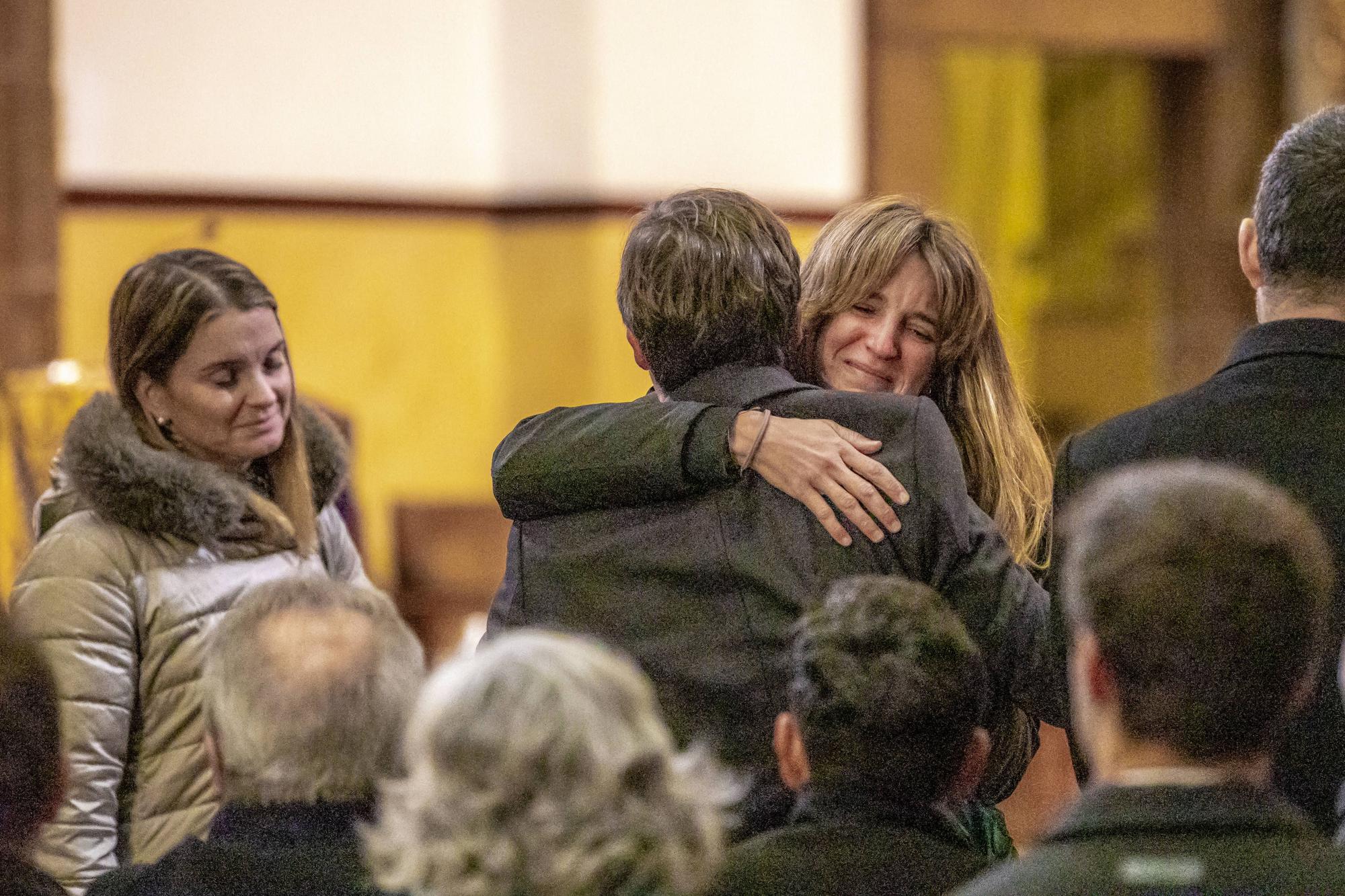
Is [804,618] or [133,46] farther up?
[133,46]

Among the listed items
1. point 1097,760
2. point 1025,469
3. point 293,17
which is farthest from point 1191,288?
point 1097,760

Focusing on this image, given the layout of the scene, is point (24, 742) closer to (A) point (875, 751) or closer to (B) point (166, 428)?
(A) point (875, 751)

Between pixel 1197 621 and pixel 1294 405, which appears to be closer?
pixel 1197 621

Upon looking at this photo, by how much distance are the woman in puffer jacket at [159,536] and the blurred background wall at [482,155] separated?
3182mm

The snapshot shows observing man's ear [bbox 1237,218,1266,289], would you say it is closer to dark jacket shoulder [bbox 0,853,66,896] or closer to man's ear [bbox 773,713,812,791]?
man's ear [bbox 773,713,812,791]

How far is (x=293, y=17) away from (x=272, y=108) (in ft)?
1.06

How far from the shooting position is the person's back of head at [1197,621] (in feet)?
3.71

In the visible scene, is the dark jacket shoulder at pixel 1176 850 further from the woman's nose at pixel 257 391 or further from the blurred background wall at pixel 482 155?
the blurred background wall at pixel 482 155

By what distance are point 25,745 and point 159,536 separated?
0.85 m

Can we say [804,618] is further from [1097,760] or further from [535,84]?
→ [535,84]

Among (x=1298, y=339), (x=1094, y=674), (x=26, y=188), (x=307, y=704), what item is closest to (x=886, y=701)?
(x=1094, y=674)

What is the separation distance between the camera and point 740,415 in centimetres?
165

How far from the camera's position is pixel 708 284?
5.50ft

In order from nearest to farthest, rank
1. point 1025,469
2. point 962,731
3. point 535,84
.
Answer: point 962,731 < point 1025,469 < point 535,84
